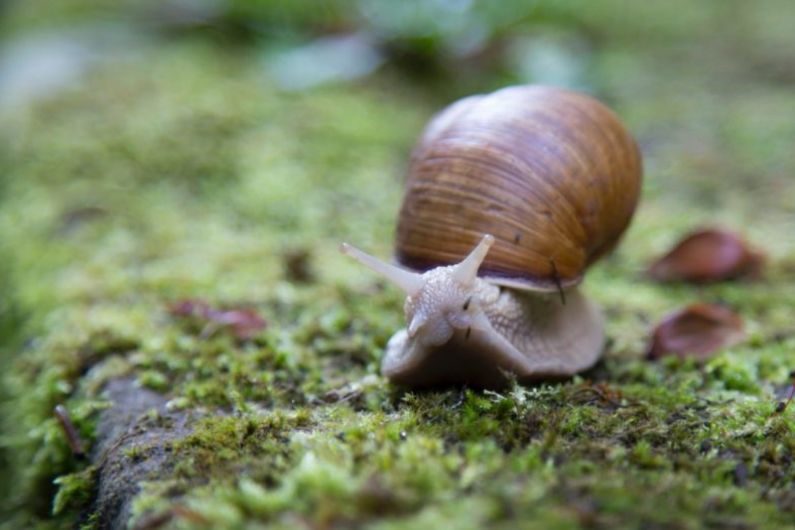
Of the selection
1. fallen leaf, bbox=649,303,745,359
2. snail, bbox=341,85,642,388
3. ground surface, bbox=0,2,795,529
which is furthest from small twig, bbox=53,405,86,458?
fallen leaf, bbox=649,303,745,359

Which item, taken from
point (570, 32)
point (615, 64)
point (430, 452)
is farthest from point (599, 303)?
point (570, 32)

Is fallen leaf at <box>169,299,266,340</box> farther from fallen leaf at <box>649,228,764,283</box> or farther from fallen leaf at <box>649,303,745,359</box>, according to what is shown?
fallen leaf at <box>649,228,764,283</box>

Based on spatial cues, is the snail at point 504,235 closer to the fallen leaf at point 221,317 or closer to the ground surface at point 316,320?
the ground surface at point 316,320

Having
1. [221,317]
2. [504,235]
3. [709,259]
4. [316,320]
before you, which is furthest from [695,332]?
[221,317]

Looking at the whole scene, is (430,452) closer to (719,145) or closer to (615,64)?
(719,145)

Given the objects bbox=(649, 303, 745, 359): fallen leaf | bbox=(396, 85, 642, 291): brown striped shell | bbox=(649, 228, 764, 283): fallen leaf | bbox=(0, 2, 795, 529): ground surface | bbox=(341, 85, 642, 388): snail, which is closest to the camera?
bbox=(0, 2, 795, 529): ground surface
